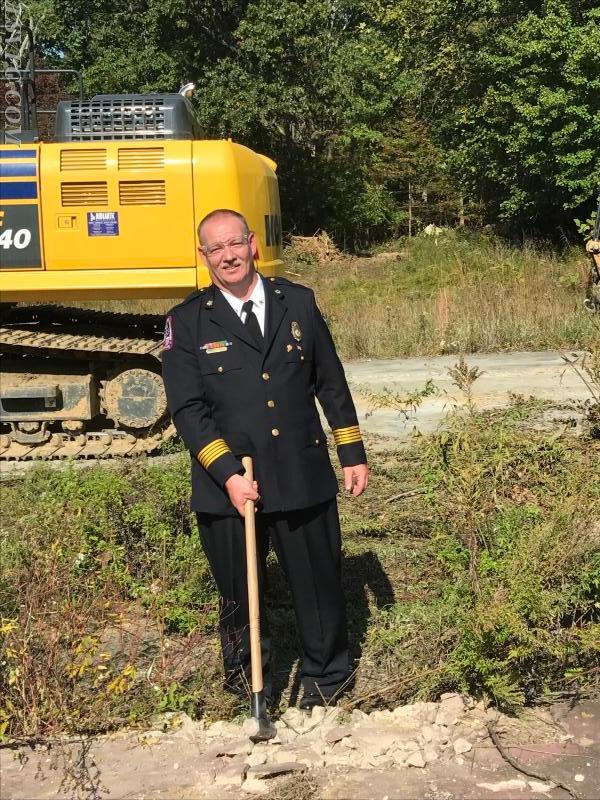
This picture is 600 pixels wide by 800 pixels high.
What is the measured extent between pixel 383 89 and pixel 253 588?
26633 mm

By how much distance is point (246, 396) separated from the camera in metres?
3.21

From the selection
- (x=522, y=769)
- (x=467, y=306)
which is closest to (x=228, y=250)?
(x=522, y=769)

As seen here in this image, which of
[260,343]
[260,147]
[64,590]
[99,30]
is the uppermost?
[99,30]

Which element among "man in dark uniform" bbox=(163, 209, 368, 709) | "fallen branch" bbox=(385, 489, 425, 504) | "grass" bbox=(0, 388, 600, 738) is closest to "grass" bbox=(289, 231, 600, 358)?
"fallen branch" bbox=(385, 489, 425, 504)

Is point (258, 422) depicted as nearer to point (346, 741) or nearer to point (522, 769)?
point (346, 741)

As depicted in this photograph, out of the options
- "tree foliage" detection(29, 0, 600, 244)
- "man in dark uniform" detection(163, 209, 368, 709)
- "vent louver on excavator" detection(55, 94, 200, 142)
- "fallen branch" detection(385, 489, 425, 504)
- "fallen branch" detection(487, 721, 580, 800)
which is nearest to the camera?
"fallen branch" detection(487, 721, 580, 800)

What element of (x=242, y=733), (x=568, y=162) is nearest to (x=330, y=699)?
(x=242, y=733)

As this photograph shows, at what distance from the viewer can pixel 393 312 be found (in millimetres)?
13070

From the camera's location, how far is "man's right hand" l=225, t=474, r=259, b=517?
122 inches

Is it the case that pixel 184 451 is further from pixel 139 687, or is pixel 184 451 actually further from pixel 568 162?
pixel 568 162

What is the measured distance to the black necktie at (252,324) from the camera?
127 inches

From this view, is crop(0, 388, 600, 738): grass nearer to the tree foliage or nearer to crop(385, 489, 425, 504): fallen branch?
crop(385, 489, 425, 504): fallen branch

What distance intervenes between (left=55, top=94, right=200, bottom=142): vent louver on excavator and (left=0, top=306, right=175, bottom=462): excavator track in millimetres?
1653

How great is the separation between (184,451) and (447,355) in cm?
514
